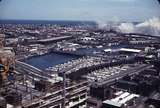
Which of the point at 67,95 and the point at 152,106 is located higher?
the point at 67,95

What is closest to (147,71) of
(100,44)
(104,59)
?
(104,59)

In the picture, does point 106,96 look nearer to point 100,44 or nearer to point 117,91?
point 117,91

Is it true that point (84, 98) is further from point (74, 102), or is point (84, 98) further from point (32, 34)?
point (32, 34)

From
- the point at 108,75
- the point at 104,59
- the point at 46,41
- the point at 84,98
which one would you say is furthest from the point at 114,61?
the point at 46,41

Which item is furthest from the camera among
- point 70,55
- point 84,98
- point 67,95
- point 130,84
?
point 70,55

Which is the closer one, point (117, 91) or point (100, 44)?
point (117, 91)

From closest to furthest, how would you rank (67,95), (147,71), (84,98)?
(67,95), (84,98), (147,71)
